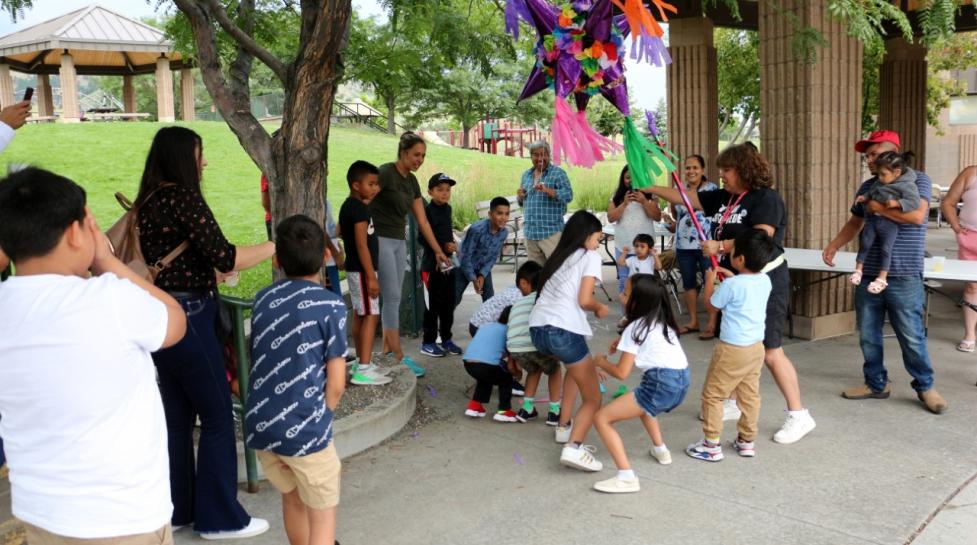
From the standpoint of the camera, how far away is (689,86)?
11500mm

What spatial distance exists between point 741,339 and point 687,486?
0.86 m

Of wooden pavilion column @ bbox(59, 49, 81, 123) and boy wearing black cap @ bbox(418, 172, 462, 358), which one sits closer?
boy wearing black cap @ bbox(418, 172, 462, 358)

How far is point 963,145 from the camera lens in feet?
81.1

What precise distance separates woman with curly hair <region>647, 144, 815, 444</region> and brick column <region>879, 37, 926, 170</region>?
39.9 ft

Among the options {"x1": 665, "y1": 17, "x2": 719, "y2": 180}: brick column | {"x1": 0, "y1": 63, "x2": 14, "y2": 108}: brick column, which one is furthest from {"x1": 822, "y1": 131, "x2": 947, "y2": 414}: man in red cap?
{"x1": 0, "y1": 63, "x2": 14, "y2": 108}: brick column

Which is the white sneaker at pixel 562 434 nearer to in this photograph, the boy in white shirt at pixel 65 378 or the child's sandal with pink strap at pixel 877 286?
the child's sandal with pink strap at pixel 877 286

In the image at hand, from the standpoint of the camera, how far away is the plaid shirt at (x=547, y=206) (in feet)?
25.4

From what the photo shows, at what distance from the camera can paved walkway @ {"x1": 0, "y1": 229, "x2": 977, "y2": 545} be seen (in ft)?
13.0

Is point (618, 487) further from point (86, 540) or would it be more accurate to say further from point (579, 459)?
point (86, 540)

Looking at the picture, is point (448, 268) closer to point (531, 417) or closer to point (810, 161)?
point (531, 417)

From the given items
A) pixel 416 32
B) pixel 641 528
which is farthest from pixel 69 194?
pixel 416 32

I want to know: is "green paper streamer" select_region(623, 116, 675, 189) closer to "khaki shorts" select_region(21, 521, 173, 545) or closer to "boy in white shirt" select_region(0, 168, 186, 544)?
"boy in white shirt" select_region(0, 168, 186, 544)

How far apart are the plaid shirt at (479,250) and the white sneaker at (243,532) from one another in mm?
3676

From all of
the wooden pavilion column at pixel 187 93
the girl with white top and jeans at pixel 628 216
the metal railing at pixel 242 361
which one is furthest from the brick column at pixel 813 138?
the wooden pavilion column at pixel 187 93
